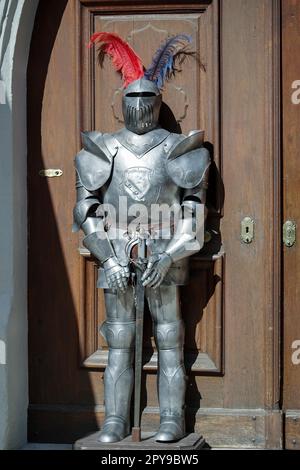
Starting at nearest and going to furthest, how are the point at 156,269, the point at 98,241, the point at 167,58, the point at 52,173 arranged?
1. the point at 156,269
2. the point at 98,241
3. the point at 167,58
4. the point at 52,173

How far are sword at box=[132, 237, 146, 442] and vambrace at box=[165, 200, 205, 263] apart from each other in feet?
0.35

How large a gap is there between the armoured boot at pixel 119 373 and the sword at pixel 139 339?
69mm

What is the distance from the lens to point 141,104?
4.35m

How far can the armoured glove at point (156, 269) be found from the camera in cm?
428

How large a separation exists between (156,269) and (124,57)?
34.5 inches

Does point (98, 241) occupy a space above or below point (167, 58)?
below

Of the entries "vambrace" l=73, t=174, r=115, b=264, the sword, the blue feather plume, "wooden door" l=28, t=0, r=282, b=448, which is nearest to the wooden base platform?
the sword

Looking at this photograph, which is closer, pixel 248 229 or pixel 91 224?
pixel 91 224

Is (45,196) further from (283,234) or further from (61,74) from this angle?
(283,234)

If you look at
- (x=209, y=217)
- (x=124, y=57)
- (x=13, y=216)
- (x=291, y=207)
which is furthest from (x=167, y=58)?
(x=13, y=216)

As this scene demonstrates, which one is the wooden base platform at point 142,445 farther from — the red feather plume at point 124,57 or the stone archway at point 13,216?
the red feather plume at point 124,57

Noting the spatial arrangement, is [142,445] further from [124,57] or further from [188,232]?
[124,57]

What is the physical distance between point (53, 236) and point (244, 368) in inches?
37.1
